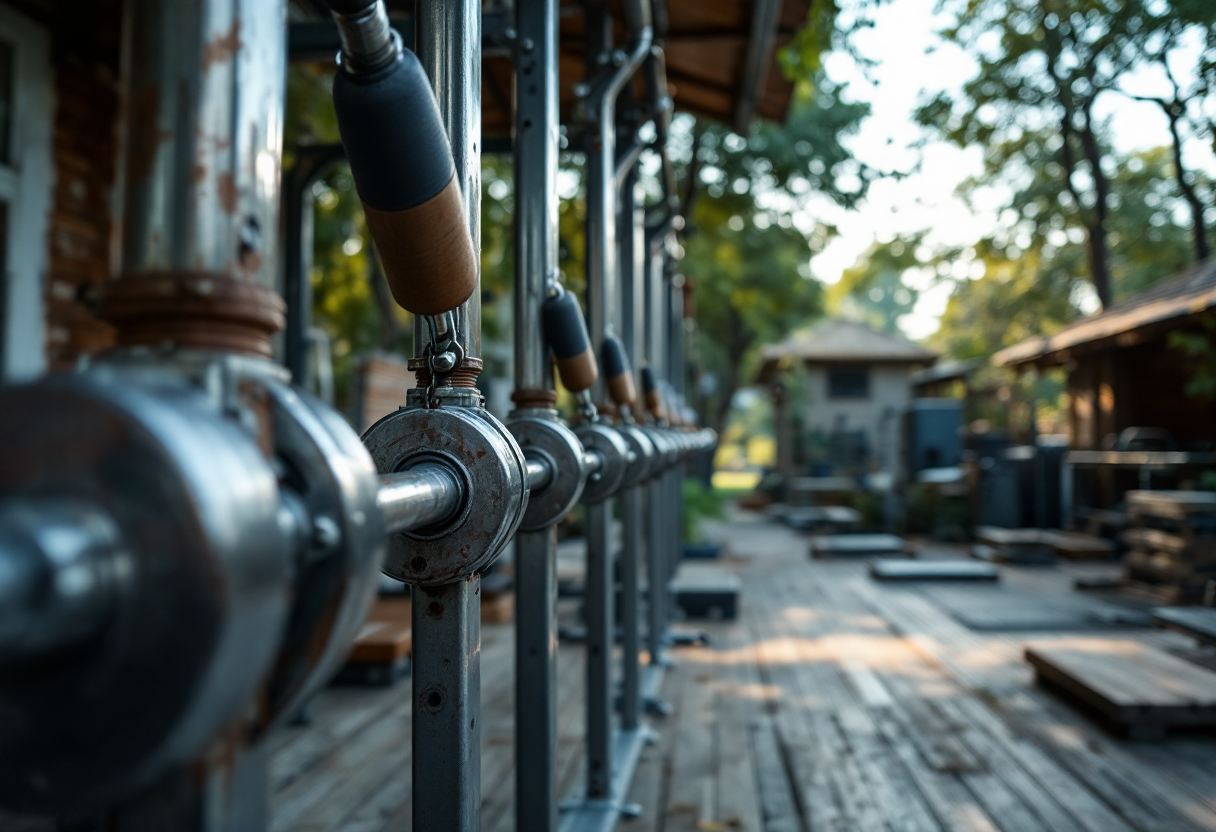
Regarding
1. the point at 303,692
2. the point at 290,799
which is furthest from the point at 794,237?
the point at 303,692

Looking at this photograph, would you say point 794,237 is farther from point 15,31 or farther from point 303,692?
point 303,692

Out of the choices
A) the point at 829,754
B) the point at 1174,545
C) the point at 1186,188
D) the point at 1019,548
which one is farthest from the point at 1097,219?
the point at 829,754

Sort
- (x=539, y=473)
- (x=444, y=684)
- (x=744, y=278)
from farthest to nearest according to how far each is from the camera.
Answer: (x=744, y=278), (x=539, y=473), (x=444, y=684)

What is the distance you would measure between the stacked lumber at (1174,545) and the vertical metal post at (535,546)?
6.14m

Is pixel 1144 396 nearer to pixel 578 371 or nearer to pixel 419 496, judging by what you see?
pixel 578 371

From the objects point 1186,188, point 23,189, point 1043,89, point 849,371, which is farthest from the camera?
point 849,371

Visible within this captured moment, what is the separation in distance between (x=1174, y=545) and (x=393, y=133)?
7160 millimetres

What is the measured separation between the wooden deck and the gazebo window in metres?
15.6

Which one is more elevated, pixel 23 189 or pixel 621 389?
pixel 23 189

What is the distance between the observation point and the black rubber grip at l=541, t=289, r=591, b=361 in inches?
64.4

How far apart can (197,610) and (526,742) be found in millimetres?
1348

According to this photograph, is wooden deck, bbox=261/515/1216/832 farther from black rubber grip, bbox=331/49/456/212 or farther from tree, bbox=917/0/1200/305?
tree, bbox=917/0/1200/305

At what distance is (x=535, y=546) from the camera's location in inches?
67.6

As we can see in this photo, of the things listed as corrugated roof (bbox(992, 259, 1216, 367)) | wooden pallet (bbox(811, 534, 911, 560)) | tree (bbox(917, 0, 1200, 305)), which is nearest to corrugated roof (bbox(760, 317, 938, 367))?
tree (bbox(917, 0, 1200, 305))
